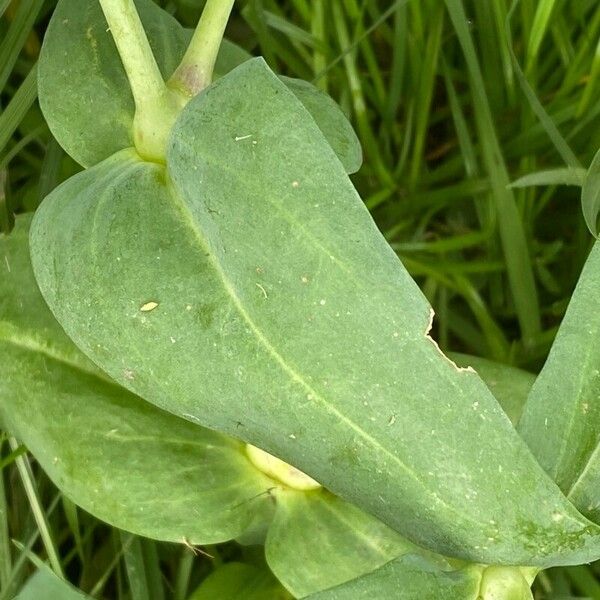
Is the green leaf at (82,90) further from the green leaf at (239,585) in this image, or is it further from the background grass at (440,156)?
Answer: the green leaf at (239,585)

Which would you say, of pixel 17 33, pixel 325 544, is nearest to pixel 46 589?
pixel 325 544

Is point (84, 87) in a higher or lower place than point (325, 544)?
higher

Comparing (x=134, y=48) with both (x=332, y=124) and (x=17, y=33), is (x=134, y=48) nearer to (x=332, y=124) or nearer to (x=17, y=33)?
(x=332, y=124)

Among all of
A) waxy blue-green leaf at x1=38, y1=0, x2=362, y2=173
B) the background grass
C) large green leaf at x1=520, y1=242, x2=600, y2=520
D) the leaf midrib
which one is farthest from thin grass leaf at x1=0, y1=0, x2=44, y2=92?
large green leaf at x1=520, y1=242, x2=600, y2=520

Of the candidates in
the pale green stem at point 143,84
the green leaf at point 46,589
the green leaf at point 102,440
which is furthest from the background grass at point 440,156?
the green leaf at point 46,589

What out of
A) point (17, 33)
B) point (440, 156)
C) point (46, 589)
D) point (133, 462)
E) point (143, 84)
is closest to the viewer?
point (46, 589)

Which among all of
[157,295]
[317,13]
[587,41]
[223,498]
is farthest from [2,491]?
[587,41]

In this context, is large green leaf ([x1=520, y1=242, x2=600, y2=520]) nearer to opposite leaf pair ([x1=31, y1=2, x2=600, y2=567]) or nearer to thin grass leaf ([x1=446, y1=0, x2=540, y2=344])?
opposite leaf pair ([x1=31, y1=2, x2=600, y2=567])
